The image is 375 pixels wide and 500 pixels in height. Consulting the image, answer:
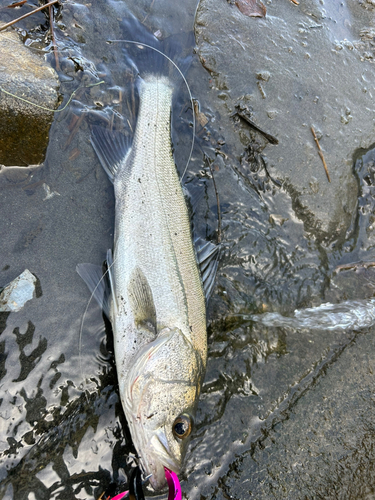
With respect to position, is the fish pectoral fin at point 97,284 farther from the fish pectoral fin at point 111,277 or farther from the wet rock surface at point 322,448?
the wet rock surface at point 322,448

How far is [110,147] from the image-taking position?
309 cm

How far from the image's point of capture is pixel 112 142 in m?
3.09

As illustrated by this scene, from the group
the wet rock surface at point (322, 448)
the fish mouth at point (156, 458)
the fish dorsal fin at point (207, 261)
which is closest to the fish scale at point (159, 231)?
the fish dorsal fin at point (207, 261)

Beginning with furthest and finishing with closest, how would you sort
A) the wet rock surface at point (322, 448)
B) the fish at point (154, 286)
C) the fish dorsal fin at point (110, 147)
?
the fish dorsal fin at point (110, 147) < the wet rock surface at point (322, 448) < the fish at point (154, 286)

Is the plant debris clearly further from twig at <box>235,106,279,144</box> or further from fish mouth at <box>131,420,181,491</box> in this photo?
fish mouth at <box>131,420,181,491</box>

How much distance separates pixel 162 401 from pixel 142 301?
0.76 m

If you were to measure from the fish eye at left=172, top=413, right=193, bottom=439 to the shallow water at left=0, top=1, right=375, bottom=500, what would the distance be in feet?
1.57

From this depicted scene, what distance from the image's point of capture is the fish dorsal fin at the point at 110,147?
10.0 ft

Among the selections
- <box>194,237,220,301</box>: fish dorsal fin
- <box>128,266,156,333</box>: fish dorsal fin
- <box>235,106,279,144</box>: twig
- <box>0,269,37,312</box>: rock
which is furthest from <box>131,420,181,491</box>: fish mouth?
<box>235,106,279,144</box>: twig

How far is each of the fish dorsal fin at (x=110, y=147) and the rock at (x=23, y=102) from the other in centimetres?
44

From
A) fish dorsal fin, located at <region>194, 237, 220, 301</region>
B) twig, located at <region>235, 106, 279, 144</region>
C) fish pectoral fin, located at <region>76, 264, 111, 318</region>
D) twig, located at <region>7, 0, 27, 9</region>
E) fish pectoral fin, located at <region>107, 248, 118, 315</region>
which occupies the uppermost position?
twig, located at <region>7, 0, 27, 9</region>

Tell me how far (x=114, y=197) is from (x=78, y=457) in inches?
87.3

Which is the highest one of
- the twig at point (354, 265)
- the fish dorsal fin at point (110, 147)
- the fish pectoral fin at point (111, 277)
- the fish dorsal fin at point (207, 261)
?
the fish dorsal fin at point (110, 147)

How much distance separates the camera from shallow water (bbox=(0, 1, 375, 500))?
263cm
